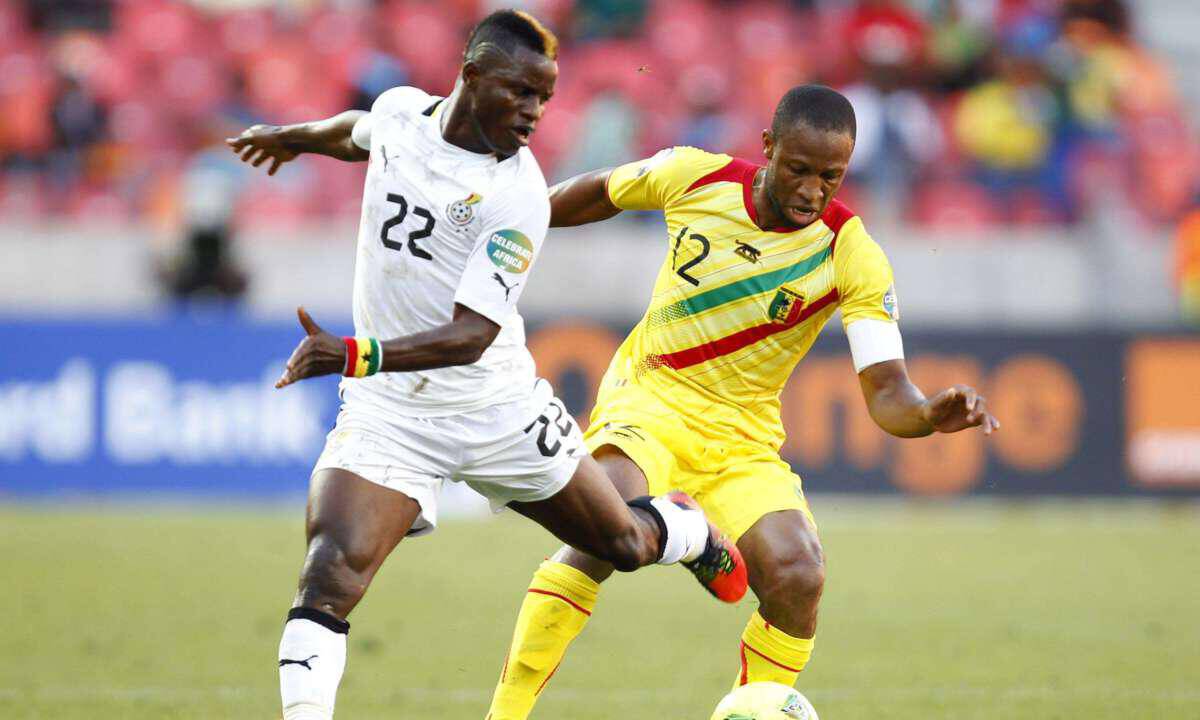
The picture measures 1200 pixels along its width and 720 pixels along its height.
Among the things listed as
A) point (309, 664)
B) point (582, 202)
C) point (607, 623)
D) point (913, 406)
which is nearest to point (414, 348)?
point (309, 664)

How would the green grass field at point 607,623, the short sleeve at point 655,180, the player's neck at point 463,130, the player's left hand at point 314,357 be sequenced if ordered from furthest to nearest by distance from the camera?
the green grass field at point 607,623, the short sleeve at point 655,180, the player's neck at point 463,130, the player's left hand at point 314,357

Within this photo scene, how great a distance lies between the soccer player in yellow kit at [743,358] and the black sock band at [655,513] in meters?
0.11

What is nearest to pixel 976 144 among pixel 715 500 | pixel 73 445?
pixel 73 445

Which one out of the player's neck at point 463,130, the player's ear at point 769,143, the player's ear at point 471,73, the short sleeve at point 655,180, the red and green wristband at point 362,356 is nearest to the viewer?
the red and green wristband at point 362,356

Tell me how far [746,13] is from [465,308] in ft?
47.9

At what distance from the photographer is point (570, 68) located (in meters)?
18.3

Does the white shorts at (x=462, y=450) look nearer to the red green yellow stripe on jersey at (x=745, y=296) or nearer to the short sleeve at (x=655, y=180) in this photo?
the red green yellow stripe on jersey at (x=745, y=296)

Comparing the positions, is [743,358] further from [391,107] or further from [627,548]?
[391,107]

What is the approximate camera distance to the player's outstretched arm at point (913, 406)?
18.8 ft

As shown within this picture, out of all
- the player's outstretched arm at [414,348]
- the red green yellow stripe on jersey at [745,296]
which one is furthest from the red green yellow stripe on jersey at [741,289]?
the player's outstretched arm at [414,348]

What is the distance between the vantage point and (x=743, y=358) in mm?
6547

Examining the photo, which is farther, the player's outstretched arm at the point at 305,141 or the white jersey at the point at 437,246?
the player's outstretched arm at the point at 305,141

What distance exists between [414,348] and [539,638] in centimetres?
142

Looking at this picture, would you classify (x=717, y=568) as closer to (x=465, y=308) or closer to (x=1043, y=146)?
(x=465, y=308)
